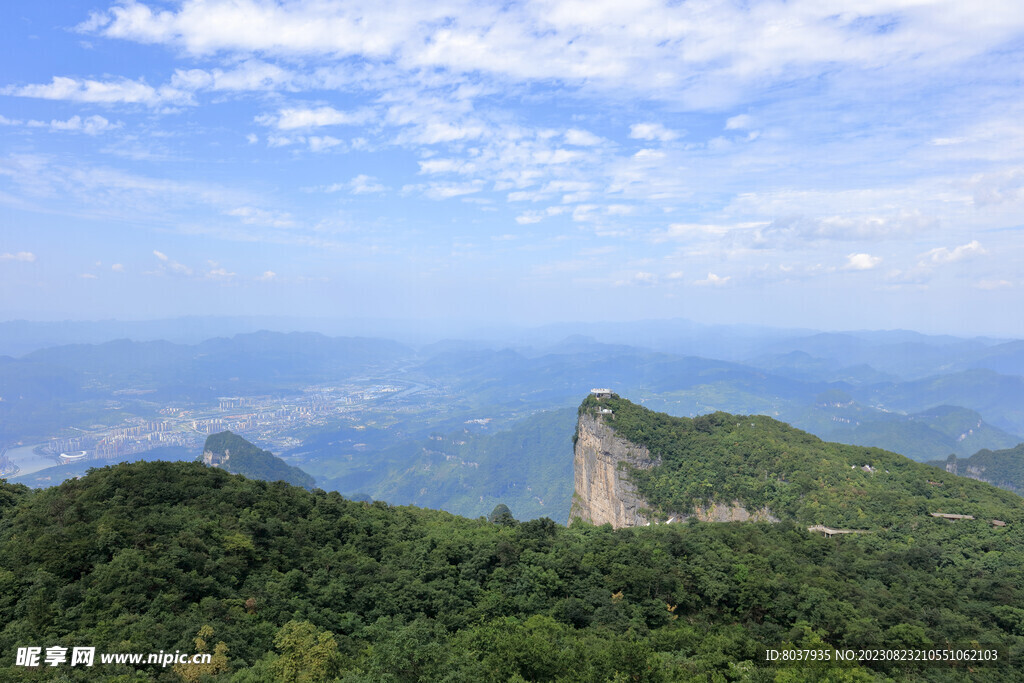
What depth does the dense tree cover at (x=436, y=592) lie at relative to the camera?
48.9 ft

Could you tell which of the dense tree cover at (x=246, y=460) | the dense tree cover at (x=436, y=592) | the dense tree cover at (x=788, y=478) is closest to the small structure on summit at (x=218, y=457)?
the dense tree cover at (x=246, y=460)

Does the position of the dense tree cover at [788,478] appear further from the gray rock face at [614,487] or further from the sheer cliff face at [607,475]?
the sheer cliff face at [607,475]

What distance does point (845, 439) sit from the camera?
174m

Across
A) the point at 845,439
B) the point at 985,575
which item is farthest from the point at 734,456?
the point at 845,439

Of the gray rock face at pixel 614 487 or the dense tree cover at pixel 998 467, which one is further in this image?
the dense tree cover at pixel 998 467

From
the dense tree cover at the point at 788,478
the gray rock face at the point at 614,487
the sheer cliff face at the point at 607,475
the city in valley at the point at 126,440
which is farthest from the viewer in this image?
the city in valley at the point at 126,440

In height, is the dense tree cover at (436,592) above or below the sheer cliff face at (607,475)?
above

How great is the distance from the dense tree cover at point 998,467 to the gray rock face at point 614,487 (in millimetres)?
87354

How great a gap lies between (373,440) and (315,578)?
184 meters

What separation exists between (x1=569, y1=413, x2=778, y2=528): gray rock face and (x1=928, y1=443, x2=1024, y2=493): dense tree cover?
8735 centimetres

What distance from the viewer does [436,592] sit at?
21.2 m

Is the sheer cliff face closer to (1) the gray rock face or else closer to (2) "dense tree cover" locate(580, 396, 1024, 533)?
(1) the gray rock face

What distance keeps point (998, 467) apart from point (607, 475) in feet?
313

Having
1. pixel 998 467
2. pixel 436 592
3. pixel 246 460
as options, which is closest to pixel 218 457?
pixel 246 460
